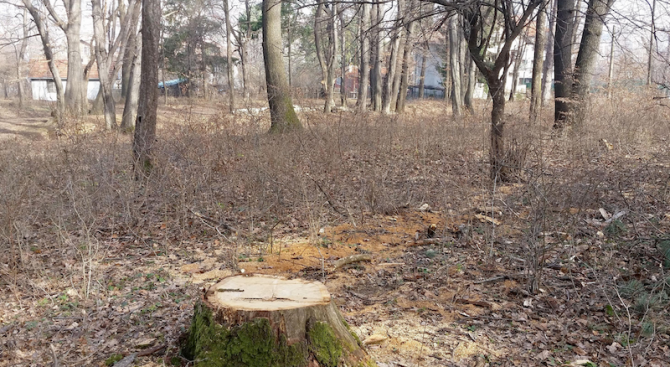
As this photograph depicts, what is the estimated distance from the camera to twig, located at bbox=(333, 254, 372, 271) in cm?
504

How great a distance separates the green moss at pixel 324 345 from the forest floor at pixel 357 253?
493 millimetres

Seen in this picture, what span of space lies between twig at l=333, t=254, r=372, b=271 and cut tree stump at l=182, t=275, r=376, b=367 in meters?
1.81

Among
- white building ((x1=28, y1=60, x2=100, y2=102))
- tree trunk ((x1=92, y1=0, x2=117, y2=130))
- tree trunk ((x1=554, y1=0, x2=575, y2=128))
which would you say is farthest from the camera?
white building ((x1=28, y1=60, x2=100, y2=102))

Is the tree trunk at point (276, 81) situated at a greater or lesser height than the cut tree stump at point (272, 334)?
greater

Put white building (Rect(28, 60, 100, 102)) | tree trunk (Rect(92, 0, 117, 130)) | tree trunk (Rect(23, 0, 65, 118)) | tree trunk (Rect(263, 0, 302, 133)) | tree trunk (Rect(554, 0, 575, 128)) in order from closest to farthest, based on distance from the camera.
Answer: tree trunk (Rect(554, 0, 575, 128)), tree trunk (Rect(263, 0, 302, 133)), tree trunk (Rect(92, 0, 117, 130)), tree trunk (Rect(23, 0, 65, 118)), white building (Rect(28, 60, 100, 102))

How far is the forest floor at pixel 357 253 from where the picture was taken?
365cm

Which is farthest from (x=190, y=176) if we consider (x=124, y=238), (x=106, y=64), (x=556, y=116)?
(x=106, y=64)

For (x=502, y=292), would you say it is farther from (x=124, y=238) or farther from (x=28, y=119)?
(x=28, y=119)

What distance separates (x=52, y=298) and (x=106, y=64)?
598 inches

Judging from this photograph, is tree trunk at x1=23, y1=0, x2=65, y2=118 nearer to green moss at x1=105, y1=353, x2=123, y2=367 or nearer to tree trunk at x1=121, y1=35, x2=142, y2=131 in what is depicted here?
tree trunk at x1=121, y1=35, x2=142, y2=131

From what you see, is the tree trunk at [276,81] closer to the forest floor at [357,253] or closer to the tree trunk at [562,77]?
the forest floor at [357,253]

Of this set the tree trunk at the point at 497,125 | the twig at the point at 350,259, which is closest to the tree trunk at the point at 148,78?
the twig at the point at 350,259

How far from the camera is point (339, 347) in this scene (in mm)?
3061

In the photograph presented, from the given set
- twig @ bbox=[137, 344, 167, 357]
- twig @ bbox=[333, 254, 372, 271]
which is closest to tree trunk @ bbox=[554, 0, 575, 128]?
twig @ bbox=[333, 254, 372, 271]
